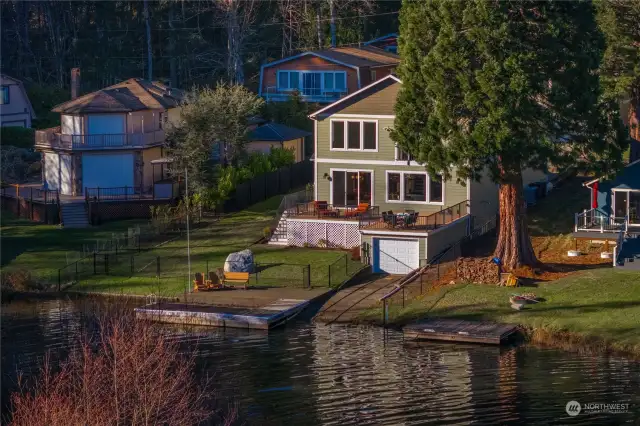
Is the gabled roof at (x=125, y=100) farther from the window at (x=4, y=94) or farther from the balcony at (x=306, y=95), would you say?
the window at (x=4, y=94)

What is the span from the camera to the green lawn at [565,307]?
51812 mm

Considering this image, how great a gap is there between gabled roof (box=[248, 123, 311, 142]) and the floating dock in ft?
91.6

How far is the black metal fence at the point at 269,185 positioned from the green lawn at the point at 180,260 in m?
1.76

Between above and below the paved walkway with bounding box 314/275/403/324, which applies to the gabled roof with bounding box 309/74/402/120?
above

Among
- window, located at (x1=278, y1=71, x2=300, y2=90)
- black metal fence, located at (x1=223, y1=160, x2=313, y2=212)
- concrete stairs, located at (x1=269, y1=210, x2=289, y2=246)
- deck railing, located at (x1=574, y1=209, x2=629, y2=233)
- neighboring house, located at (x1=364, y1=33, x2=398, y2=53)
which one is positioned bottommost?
concrete stairs, located at (x1=269, y1=210, x2=289, y2=246)

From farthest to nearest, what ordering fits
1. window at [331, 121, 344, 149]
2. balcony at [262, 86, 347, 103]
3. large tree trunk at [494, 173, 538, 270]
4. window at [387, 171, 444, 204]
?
balcony at [262, 86, 347, 103] < window at [331, 121, 344, 149] < window at [387, 171, 444, 204] < large tree trunk at [494, 173, 538, 270]

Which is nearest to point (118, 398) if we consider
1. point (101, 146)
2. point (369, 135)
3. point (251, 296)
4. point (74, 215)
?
point (251, 296)

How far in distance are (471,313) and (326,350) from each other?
739cm

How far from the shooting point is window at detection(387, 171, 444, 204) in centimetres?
6750

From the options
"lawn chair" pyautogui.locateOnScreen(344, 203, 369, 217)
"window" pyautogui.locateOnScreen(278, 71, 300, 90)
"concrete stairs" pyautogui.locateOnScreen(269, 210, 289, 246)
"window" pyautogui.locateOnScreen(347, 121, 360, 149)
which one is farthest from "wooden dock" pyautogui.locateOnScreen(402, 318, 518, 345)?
"window" pyautogui.locateOnScreen(278, 71, 300, 90)

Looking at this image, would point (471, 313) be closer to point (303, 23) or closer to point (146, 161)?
point (146, 161)

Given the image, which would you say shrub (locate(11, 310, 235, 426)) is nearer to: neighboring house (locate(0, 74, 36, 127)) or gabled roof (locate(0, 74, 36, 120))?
neighboring house (locate(0, 74, 36, 127))

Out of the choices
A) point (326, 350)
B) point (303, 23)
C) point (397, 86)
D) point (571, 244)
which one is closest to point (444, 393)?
point (326, 350)

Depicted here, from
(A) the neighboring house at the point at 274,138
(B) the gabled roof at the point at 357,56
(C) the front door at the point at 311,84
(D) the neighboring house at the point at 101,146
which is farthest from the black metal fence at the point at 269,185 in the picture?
(C) the front door at the point at 311,84
